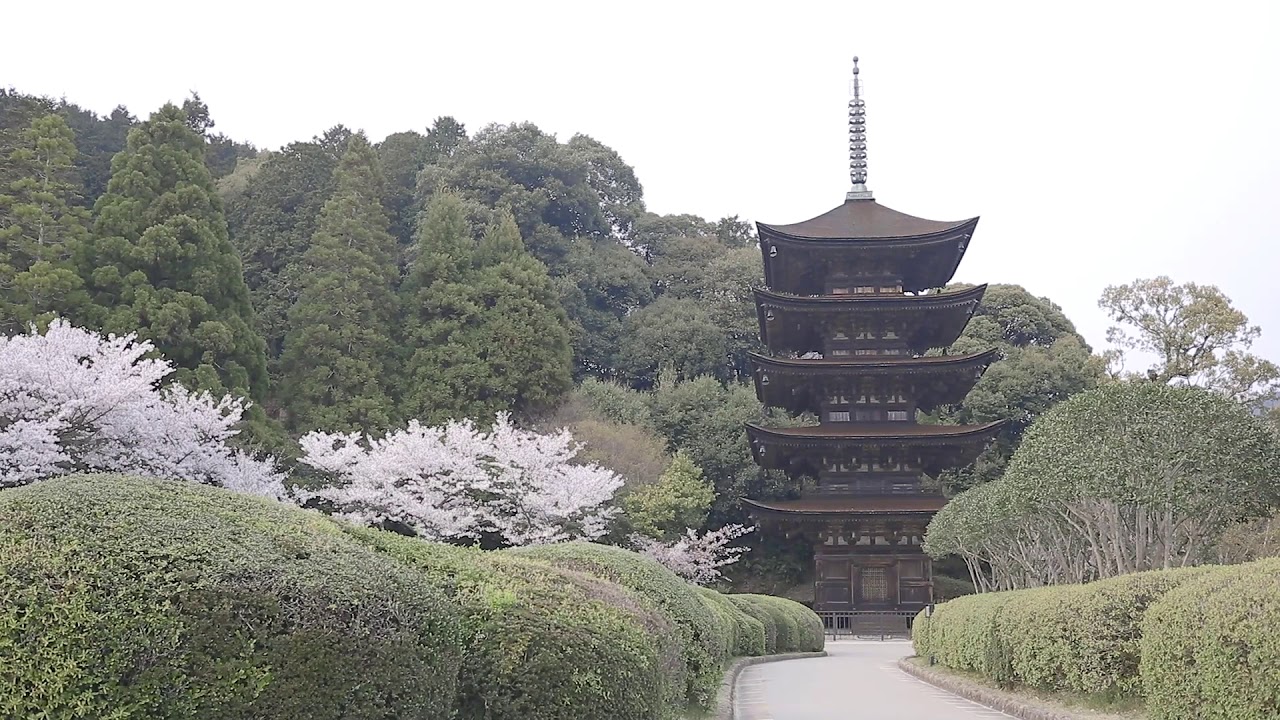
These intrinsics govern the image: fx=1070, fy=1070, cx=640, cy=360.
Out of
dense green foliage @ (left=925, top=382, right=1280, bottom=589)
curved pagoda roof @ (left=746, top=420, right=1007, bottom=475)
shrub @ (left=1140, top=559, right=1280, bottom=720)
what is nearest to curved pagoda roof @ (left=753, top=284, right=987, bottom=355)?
curved pagoda roof @ (left=746, top=420, right=1007, bottom=475)

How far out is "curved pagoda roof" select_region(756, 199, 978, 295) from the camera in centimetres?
3158

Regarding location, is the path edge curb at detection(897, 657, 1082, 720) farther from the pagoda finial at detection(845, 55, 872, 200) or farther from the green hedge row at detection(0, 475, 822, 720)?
the pagoda finial at detection(845, 55, 872, 200)

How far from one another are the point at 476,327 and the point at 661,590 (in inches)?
1180

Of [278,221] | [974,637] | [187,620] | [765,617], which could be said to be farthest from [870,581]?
[187,620]

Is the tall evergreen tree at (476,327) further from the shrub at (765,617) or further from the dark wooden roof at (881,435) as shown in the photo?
the shrub at (765,617)

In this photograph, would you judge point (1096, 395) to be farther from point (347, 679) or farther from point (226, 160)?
point (226, 160)

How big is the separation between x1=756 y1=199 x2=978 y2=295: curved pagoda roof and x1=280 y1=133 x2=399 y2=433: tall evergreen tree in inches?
528

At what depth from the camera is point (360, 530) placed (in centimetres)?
580

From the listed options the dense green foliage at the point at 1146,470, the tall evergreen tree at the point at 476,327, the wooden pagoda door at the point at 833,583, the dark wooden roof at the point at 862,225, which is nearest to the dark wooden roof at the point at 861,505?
the wooden pagoda door at the point at 833,583

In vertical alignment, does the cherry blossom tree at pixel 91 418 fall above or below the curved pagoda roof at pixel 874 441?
below

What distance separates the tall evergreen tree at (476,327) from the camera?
36281 millimetres

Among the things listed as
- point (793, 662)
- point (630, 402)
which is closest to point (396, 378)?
point (630, 402)

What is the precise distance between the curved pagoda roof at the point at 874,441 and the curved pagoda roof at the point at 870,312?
3127 millimetres

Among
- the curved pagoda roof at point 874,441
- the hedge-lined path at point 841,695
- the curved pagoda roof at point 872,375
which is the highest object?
Answer: the curved pagoda roof at point 872,375
